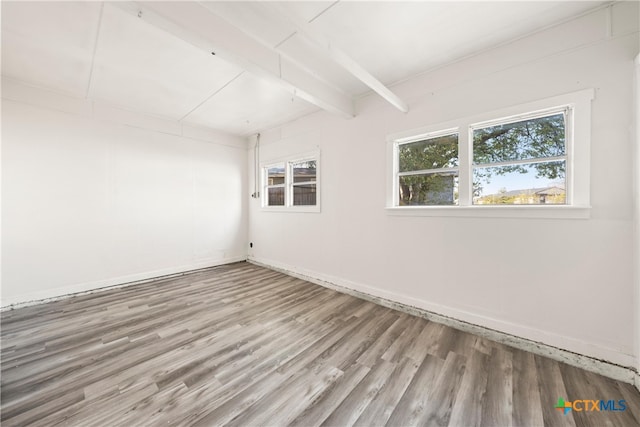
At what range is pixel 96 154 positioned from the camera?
3492mm

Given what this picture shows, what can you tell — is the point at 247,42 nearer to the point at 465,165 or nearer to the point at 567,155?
the point at 465,165

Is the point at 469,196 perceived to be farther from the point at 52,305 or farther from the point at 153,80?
the point at 52,305

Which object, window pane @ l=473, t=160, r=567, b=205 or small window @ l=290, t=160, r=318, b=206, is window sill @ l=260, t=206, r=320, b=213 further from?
window pane @ l=473, t=160, r=567, b=205

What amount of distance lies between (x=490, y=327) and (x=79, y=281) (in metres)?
5.29

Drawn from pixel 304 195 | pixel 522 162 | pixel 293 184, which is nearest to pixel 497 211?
pixel 522 162

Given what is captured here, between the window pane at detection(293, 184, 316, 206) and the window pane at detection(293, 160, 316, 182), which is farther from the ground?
the window pane at detection(293, 160, 316, 182)

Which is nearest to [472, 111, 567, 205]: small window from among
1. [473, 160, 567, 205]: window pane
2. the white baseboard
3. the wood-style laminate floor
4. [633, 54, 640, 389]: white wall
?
[473, 160, 567, 205]: window pane

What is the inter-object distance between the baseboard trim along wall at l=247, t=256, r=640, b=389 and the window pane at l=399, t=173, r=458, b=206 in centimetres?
127

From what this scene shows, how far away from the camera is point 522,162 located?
2.17 metres

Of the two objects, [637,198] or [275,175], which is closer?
[637,198]

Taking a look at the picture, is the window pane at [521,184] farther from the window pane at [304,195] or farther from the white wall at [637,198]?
the window pane at [304,195]

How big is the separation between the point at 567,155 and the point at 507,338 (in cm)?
172

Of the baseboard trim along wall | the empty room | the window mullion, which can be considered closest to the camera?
the empty room

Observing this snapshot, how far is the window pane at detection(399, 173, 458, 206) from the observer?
102 inches
